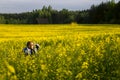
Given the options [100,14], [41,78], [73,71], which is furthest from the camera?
[100,14]

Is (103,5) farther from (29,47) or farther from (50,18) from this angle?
(29,47)

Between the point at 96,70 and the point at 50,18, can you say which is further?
the point at 50,18

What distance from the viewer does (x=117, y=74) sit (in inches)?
340

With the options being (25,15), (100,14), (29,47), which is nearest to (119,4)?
(100,14)

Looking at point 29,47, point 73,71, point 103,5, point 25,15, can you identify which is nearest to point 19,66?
point 73,71

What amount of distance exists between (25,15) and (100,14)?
34.7m

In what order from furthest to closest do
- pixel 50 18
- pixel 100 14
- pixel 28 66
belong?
pixel 50 18 → pixel 100 14 → pixel 28 66

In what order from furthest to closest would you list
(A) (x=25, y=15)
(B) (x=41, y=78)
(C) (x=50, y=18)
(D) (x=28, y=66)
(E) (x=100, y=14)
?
(A) (x=25, y=15) < (C) (x=50, y=18) < (E) (x=100, y=14) < (D) (x=28, y=66) < (B) (x=41, y=78)

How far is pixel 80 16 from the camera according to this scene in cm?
8844

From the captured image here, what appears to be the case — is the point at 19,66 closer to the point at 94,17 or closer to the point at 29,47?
the point at 29,47

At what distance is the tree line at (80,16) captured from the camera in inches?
2724

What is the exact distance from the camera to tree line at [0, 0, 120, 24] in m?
69.2

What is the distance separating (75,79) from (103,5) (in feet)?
230

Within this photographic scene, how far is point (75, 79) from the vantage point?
307 inches
